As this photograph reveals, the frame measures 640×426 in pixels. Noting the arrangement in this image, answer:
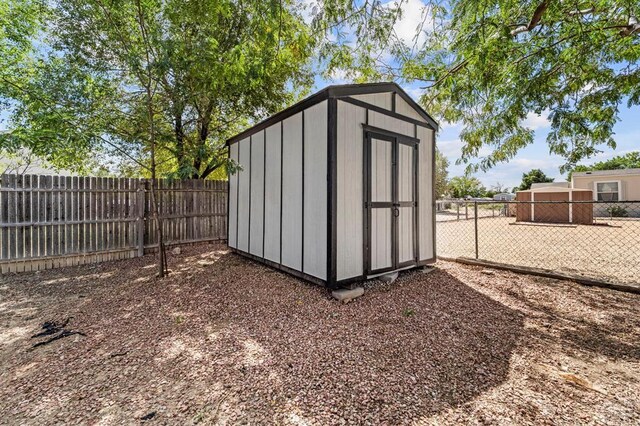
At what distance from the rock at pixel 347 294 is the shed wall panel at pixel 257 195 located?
205 cm

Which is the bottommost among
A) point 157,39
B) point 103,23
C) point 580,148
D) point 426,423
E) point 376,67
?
point 426,423

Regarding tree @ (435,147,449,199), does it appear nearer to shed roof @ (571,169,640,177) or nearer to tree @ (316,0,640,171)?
shed roof @ (571,169,640,177)

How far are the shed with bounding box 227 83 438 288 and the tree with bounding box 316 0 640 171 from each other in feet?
3.28

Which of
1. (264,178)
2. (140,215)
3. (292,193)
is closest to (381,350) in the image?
(292,193)

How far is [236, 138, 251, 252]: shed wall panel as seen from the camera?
5422mm

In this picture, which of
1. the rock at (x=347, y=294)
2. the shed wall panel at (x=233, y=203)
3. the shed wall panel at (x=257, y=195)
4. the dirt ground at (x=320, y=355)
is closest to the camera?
the dirt ground at (x=320, y=355)

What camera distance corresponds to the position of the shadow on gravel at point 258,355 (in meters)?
1.64

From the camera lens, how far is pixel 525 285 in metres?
3.87

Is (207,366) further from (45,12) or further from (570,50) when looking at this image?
(45,12)

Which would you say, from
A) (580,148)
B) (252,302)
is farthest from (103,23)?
(580,148)

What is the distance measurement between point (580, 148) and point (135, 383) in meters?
7.16

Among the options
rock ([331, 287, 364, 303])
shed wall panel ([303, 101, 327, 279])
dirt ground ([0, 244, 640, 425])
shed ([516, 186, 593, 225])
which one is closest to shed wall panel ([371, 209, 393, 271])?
dirt ground ([0, 244, 640, 425])

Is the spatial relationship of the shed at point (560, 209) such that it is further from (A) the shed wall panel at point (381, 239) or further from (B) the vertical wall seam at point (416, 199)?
(A) the shed wall panel at point (381, 239)

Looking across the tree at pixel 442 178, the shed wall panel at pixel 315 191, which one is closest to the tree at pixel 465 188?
the tree at pixel 442 178
